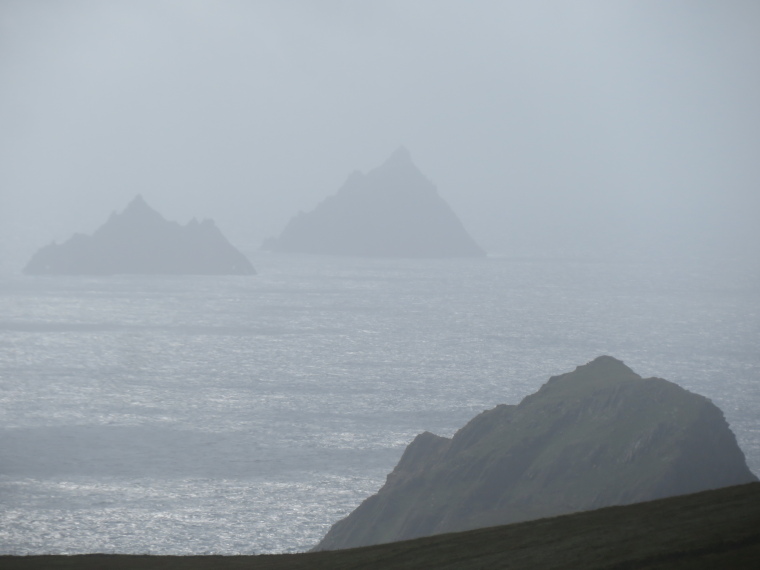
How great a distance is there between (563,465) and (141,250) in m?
149

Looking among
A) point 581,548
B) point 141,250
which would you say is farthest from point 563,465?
point 141,250

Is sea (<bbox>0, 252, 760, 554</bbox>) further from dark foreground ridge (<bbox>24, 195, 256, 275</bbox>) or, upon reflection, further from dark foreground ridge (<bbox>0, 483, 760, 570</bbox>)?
dark foreground ridge (<bbox>0, 483, 760, 570</bbox>)

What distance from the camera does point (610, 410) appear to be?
47.5m

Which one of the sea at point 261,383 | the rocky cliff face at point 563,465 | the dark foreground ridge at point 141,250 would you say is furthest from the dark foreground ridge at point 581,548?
the dark foreground ridge at point 141,250

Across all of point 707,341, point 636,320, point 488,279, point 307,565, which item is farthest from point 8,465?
point 488,279

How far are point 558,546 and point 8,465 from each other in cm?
4447

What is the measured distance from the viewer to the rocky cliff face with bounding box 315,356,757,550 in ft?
142

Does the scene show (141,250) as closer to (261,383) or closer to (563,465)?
(261,383)

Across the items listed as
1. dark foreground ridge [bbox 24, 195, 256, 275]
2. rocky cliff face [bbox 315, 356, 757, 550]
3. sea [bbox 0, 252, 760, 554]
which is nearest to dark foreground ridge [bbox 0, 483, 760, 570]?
rocky cliff face [bbox 315, 356, 757, 550]

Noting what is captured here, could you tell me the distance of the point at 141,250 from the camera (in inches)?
7249

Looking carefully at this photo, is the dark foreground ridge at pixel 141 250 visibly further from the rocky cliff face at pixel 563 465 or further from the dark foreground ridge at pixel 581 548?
the dark foreground ridge at pixel 581 548

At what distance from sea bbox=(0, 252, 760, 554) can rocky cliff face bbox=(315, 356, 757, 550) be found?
18.2ft

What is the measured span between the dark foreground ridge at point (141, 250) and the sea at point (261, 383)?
10149 millimetres

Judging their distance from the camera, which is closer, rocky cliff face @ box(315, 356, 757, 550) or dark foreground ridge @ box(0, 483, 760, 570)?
dark foreground ridge @ box(0, 483, 760, 570)
